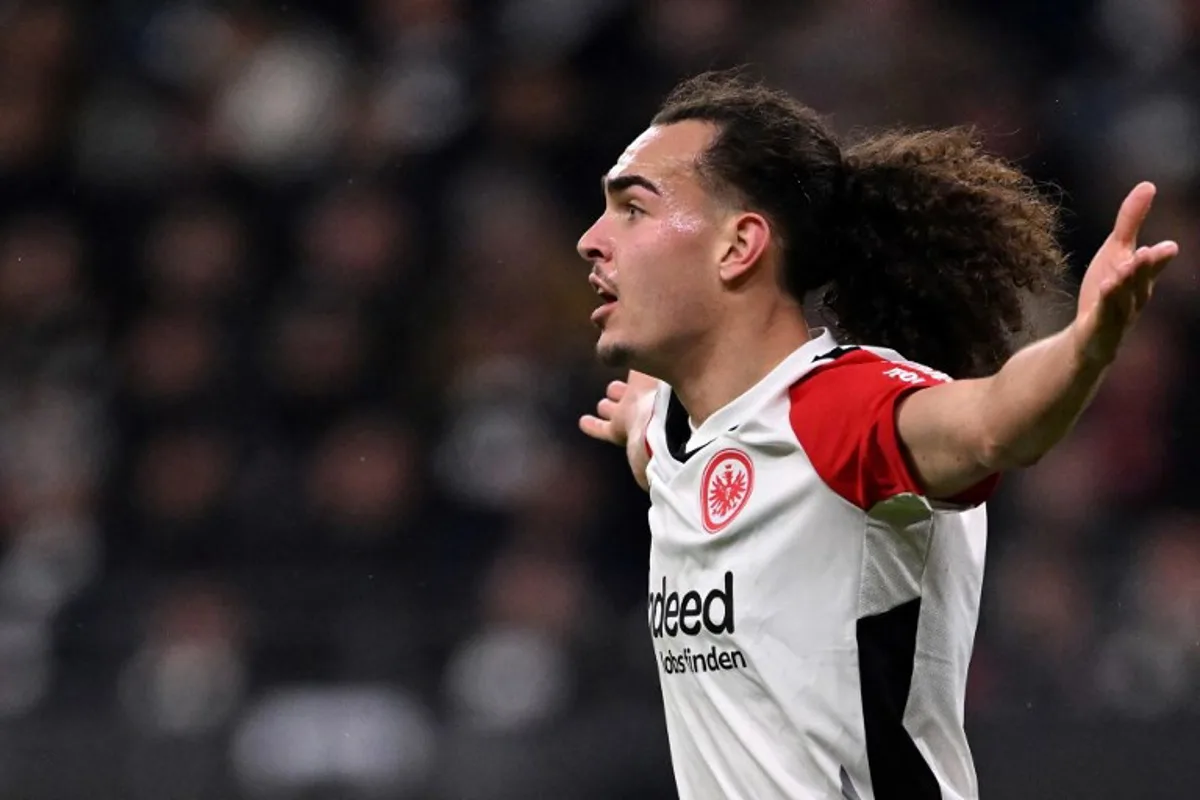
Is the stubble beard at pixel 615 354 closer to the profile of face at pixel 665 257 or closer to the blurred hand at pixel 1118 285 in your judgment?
the profile of face at pixel 665 257

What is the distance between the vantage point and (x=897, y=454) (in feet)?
7.89

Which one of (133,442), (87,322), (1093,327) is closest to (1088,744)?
(1093,327)

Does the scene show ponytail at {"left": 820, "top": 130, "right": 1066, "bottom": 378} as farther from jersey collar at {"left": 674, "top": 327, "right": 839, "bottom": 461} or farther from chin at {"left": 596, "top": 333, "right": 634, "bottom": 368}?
chin at {"left": 596, "top": 333, "right": 634, "bottom": 368}

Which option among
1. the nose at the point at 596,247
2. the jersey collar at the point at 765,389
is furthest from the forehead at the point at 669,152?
the jersey collar at the point at 765,389

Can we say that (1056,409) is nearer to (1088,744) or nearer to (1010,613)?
(1088,744)

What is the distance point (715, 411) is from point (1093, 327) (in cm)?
92

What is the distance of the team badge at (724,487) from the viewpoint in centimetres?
267

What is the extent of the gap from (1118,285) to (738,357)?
91 cm

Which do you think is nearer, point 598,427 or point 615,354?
point 615,354

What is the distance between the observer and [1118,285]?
2047mm

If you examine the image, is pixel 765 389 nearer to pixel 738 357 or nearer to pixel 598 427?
pixel 738 357

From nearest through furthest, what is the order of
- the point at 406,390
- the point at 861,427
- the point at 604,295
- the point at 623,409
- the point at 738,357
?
the point at 861,427 < the point at 738,357 < the point at 604,295 < the point at 623,409 < the point at 406,390

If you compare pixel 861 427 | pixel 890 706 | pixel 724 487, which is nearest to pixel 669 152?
pixel 724 487

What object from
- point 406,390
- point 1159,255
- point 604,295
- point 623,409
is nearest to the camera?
point 1159,255
